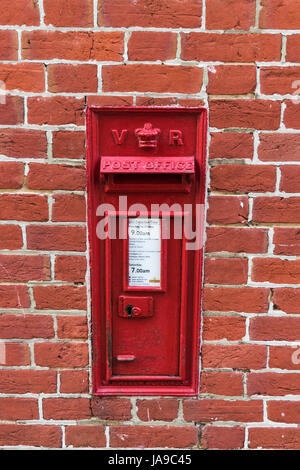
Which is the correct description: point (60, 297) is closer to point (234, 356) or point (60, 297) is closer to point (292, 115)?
point (234, 356)

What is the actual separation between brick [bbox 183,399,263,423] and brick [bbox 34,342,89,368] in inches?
15.0

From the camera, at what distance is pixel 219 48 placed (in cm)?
116

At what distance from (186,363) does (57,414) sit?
1.56 feet

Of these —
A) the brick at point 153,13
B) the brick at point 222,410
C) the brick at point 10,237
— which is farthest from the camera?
the brick at point 222,410

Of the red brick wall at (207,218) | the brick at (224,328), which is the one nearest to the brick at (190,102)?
the red brick wall at (207,218)

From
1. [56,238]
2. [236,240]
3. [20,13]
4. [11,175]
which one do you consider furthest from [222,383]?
[20,13]

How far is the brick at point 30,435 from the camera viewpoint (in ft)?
4.54

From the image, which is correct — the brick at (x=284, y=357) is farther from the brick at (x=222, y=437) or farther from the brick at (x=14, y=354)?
the brick at (x=14, y=354)

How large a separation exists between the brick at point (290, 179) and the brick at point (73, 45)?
23.2 inches

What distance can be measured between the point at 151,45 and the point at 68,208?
53 centimetres

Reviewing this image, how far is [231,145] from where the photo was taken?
1215mm

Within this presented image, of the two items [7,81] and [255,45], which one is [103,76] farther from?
[255,45]

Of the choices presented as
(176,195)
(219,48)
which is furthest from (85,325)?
(219,48)

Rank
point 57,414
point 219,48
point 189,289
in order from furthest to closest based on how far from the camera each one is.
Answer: point 57,414 → point 189,289 → point 219,48
